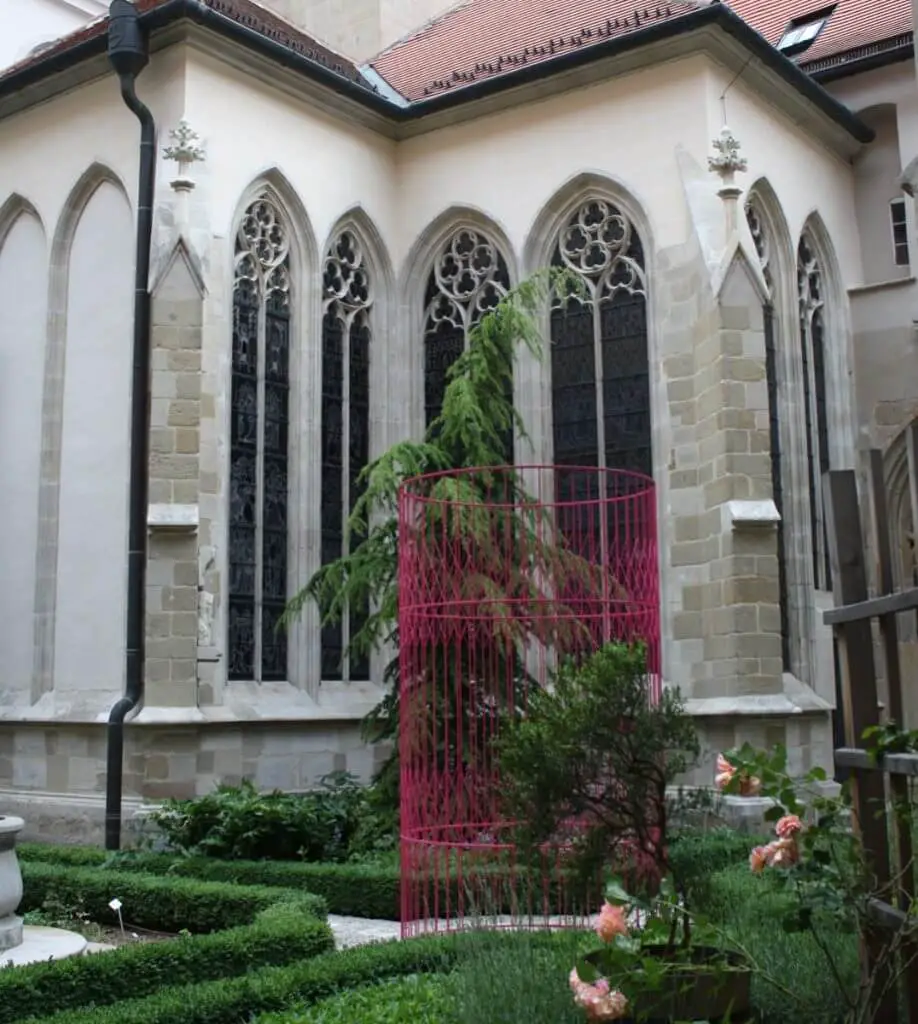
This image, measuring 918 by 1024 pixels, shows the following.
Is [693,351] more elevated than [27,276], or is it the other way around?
[27,276]

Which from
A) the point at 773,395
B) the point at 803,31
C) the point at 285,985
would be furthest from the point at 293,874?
the point at 803,31

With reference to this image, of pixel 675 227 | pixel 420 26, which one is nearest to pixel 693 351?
pixel 675 227

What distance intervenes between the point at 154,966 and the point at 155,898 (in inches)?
101

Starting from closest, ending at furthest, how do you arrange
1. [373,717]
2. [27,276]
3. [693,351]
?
[373,717] < [693,351] < [27,276]

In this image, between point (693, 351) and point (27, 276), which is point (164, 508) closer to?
point (27, 276)

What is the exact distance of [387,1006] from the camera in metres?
6.25

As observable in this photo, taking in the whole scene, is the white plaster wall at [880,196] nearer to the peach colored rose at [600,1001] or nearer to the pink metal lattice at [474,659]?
the pink metal lattice at [474,659]

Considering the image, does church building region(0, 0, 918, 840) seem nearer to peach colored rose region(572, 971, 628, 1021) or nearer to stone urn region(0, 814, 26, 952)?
stone urn region(0, 814, 26, 952)

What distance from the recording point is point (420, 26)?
823 inches

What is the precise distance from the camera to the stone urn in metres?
7.98

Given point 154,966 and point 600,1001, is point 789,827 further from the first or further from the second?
point 154,966

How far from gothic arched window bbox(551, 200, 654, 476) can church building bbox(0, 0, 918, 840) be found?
4 cm

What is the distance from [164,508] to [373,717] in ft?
9.51

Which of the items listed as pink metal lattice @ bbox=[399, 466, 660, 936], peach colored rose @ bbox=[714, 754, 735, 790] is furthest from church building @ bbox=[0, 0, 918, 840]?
peach colored rose @ bbox=[714, 754, 735, 790]
